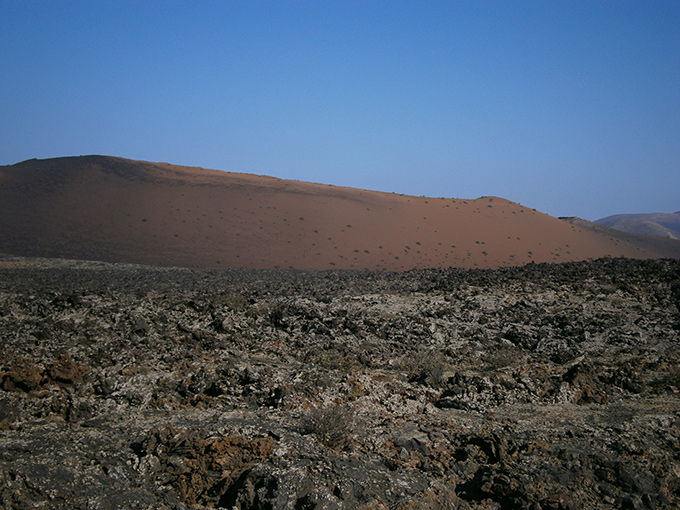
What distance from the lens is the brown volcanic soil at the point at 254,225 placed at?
99.8 feet

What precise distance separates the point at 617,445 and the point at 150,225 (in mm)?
31203

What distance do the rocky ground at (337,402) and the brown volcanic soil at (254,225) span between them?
736 inches

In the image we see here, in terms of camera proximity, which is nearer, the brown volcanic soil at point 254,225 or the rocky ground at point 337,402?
the rocky ground at point 337,402

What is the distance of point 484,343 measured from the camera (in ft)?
32.9

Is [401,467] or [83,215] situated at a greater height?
[83,215]

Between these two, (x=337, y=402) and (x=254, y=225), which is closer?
(x=337, y=402)

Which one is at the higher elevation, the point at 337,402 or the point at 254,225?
the point at 254,225

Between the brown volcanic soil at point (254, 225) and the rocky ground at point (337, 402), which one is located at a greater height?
the brown volcanic soil at point (254, 225)

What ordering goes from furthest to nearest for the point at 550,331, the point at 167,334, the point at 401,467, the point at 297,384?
the point at 550,331 < the point at 167,334 < the point at 297,384 < the point at 401,467

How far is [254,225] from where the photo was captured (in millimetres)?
34781

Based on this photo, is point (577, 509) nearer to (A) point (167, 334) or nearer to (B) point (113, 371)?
(B) point (113, 371)

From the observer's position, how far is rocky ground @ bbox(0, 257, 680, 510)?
189 inches

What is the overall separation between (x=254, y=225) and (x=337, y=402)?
94.1ft

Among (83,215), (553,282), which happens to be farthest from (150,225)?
(553,282)
